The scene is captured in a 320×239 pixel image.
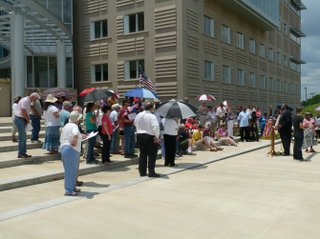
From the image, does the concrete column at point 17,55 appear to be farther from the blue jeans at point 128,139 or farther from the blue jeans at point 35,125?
the blue jeans at point 128,139

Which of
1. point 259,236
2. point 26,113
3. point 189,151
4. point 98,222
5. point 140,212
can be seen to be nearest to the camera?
point 259,236

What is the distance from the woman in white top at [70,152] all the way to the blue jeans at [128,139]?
4.81 m

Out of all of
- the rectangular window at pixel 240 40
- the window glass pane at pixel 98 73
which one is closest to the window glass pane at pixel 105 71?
the window glass pane at pixel 98 73

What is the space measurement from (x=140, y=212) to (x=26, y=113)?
5500mm

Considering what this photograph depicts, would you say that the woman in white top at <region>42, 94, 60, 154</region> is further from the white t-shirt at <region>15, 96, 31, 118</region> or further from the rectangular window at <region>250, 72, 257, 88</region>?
the rectangular window at <region>250, 72, 257, 88</region>

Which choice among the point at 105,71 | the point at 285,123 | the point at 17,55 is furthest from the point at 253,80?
the point at 285,123

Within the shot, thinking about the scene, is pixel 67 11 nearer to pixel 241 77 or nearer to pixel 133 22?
pixel 133 22

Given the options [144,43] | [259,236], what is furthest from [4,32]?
[259,236]

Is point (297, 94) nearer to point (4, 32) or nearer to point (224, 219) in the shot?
point (4, 32)

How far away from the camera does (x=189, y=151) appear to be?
15.5m

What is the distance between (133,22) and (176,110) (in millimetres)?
19258

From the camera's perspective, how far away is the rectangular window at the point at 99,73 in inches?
1261

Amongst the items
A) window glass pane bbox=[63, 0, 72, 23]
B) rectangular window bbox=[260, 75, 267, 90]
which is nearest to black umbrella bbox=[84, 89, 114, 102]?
window glass pane bbox=[63, 0, 72, 23]

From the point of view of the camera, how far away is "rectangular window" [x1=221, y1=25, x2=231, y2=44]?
111ft
